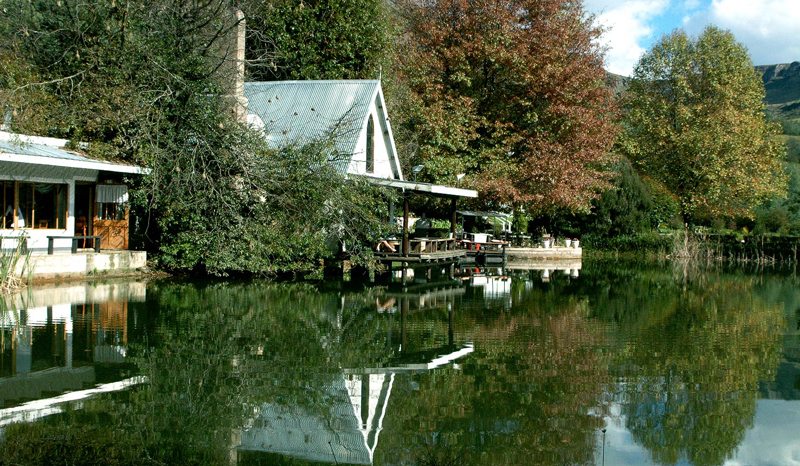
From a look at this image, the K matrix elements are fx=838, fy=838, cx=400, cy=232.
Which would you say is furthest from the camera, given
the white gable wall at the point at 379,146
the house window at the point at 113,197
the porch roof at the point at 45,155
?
the white gable wall at the point at 379,146

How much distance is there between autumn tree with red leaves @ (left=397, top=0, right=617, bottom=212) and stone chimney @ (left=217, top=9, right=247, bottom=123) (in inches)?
336

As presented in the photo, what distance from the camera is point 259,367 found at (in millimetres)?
10289

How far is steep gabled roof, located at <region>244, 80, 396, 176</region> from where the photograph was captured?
90.9ft

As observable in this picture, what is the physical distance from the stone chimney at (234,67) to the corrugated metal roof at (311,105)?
173 centimetres

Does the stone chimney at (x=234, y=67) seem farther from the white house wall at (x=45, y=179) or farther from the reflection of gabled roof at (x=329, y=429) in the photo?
the reflection of gabled roof at (x=329, y=429)

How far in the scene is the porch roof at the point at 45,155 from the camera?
1872 cm

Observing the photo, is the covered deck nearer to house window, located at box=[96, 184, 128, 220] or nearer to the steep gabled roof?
the steep gabled roof

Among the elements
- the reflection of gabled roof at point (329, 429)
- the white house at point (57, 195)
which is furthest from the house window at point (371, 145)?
the reflection of gabled roof at point (329, 429)

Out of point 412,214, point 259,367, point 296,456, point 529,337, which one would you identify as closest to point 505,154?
point 412,214

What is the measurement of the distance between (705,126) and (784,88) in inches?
6354

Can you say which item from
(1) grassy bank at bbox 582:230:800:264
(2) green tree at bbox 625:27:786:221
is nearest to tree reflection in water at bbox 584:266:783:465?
(2) green tree at bbox 625:27:786:221

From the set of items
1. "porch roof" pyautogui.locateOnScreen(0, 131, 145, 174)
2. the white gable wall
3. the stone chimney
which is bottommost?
"porch roof" pyautogui.locateOnScreen(0, 131, 145, 174)

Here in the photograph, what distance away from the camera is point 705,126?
40031 millimetres

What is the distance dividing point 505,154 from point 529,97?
2.57 metres
